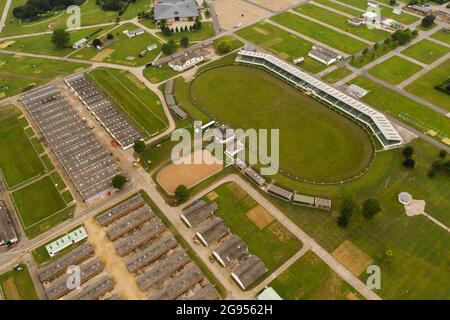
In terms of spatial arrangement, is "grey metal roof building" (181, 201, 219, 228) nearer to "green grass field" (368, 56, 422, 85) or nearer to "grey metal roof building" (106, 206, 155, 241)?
"grey metal roof building" (106, 206, 155, 241)

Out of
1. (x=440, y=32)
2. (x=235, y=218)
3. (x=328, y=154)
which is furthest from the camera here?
(x=440, y=32)

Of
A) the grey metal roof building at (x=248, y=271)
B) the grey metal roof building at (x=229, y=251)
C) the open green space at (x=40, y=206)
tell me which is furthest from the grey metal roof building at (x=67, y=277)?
the grey metal roof building at (x=248, y=271)

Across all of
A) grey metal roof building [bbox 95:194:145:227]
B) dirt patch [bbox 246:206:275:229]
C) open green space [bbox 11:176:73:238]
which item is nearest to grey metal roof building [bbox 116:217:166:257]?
grey metal roof building [bbox 95:194:145:227]

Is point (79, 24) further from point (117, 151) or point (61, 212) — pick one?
point (61, 212)

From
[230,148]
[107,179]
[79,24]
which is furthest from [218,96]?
[79,24]

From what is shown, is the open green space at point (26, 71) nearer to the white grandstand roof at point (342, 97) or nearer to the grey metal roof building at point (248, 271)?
the white grandstand roof at point (342, 97)
